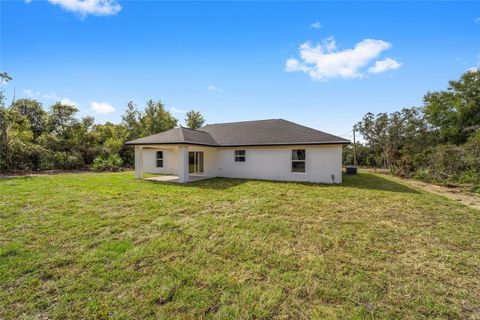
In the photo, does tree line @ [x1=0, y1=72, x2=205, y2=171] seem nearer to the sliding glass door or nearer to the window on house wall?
the window on house wall

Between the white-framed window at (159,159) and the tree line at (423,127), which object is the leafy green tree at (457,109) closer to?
the tree line at (423,127)

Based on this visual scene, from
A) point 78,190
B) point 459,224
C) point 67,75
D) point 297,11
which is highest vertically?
point 297,11

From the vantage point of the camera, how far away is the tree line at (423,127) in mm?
16788

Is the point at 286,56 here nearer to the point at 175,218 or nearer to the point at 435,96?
the point at 175,218

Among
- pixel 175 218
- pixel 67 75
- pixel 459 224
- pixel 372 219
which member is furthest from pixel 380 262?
pixel 67 75

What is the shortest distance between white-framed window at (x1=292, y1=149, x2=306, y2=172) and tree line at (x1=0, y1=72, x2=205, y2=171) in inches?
590

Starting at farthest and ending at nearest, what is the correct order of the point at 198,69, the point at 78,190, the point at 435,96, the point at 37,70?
1. the point at 435,96
2. the point at 198,69
3. the point at 37,70
4. the point at 78,190

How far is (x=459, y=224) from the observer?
5.36 metres

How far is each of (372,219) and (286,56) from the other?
31.9 ft

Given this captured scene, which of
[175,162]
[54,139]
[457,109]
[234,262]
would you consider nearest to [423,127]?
[457,109]

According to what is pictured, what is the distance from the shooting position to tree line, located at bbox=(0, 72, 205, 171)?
14898mm

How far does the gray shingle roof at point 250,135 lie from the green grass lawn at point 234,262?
604 centimetres

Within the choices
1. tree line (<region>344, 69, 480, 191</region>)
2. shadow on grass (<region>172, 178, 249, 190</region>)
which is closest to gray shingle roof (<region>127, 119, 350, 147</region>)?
shadow on grass (<region>172, 178, 249, 190</region>)

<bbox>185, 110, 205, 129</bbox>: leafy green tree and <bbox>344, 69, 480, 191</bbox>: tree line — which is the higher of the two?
<bbox>185, 110, 205, 129</bbox>: leafy green tree
